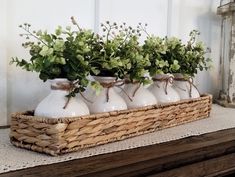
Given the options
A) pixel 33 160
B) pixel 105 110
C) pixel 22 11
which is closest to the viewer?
pixel 33 160

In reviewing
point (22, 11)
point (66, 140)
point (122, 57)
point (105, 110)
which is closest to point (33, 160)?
point (66, 140)

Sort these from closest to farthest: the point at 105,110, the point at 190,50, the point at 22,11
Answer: the point at 105,110 → the point at 22,11 → the point at 190,50

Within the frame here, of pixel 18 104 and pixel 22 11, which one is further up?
pixel 22 11

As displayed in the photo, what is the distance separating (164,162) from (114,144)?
5.2 inches

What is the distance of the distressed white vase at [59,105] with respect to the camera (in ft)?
2.18

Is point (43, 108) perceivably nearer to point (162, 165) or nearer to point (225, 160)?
point (162, 165)

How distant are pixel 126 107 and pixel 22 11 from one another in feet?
1.19

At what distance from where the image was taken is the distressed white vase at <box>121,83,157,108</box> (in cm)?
83

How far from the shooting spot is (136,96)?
2.77ft

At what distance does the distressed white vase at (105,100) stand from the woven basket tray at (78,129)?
2 centimetres

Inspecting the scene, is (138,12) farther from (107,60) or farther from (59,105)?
(59,105)

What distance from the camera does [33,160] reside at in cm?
61

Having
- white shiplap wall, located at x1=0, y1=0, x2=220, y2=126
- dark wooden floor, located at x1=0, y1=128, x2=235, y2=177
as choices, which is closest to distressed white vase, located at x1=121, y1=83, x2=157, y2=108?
dark wooden floor, located at x1=0, y1=128, x2=235, y2=177

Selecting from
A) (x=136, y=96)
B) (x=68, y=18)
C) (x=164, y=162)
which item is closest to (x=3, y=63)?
(x=68, y=18)
